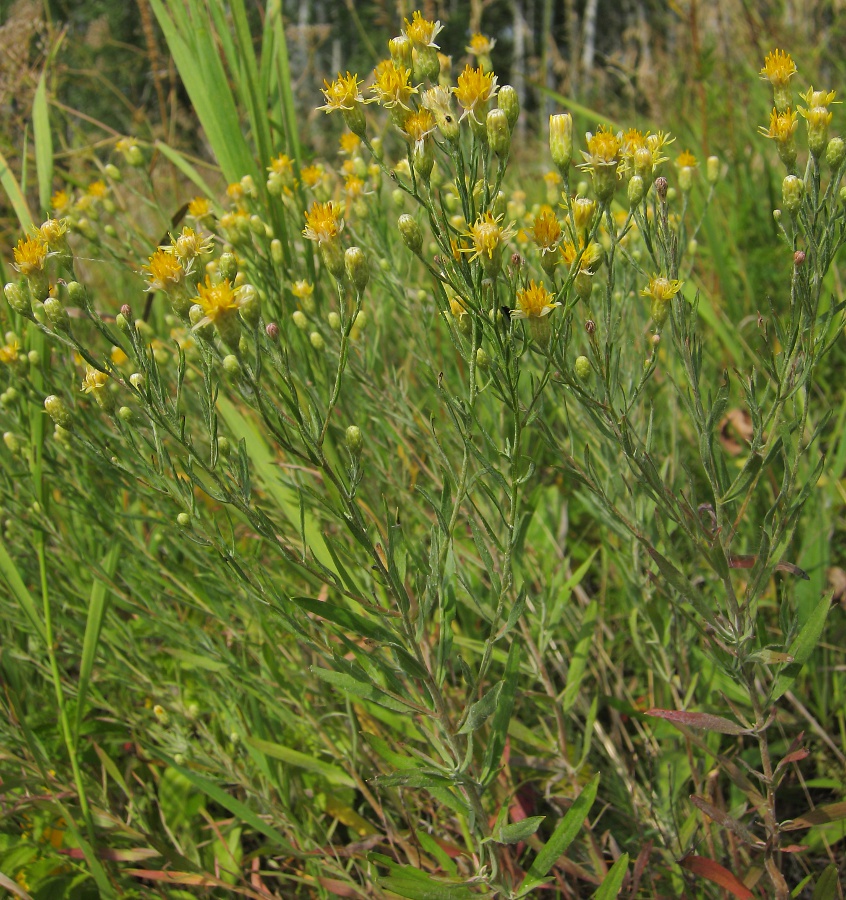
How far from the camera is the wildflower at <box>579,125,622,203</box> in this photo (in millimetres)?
1037

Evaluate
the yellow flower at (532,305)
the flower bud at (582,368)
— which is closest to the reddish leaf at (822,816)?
the flower bud at (582,368)

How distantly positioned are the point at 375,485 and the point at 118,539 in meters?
0.60

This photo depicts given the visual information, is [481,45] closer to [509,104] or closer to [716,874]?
[509,104]

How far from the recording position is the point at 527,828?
1.08m

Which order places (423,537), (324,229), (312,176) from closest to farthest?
1. (324,229)
2. (423,537)
3. (312,176)

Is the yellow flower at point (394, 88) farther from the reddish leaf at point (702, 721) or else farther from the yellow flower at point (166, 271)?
the reddish leaf at point (702, 721)

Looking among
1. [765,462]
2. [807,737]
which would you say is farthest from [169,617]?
[807,737]

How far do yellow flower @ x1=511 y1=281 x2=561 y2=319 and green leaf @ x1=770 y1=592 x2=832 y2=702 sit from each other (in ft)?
1.85

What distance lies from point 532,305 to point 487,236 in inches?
4.2

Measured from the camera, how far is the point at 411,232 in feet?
3.50

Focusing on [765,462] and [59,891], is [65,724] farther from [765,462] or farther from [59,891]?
[765,462]

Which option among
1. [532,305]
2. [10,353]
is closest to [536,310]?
→ [532,305]

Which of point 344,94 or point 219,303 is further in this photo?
point 344,94

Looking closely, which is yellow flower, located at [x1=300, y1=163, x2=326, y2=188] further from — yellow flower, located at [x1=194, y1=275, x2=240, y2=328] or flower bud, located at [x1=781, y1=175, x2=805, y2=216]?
flower bud, located at [x1=781, y1=175, x2=805, y2=216]
